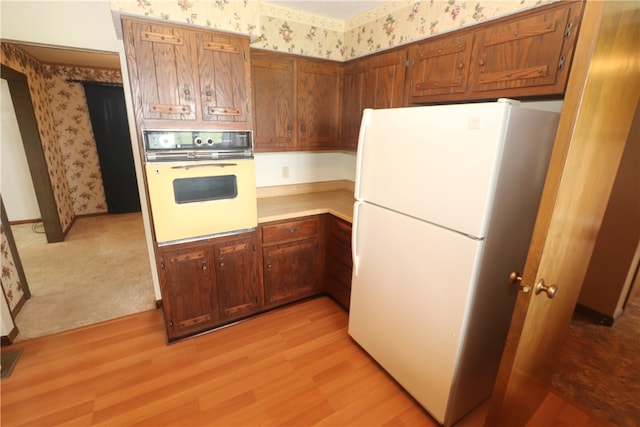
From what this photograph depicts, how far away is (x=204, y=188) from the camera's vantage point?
197 cm

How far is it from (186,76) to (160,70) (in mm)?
140

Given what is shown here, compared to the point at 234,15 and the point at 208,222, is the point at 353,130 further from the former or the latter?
the point at 208,222

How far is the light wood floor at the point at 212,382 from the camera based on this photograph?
5.40 feet

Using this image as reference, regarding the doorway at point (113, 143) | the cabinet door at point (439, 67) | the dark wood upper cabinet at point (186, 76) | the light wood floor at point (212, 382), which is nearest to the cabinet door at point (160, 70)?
the dark wood upper cabinet at point (186, 76)

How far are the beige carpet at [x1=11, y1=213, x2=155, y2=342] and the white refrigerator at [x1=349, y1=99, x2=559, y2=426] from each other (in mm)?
2177

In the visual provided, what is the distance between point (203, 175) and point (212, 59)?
2.37 feet

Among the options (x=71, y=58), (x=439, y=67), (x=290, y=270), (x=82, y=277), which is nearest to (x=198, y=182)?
(x=290, y=270)

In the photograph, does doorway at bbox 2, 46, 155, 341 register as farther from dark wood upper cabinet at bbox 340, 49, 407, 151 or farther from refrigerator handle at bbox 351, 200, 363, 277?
dark wood upper cabinet at bbox 340, 49, 407, 151

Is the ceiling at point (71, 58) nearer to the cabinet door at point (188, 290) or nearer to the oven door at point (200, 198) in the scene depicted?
the oven door at point (200, 198)

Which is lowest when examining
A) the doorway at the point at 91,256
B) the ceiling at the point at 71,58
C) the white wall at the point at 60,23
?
the doorway at the point at 91,256

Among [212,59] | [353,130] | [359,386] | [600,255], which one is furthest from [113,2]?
[600,255]

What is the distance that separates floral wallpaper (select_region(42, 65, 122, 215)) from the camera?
175 inches

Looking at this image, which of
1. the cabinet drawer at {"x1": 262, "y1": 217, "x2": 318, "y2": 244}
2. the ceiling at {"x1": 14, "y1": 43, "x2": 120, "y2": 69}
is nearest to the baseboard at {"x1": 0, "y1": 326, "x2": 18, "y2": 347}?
the cabinet drawer at {"x1": 262, "y1": 217, "x2": 318, "y2": 244}

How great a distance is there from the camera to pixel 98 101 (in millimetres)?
4656
